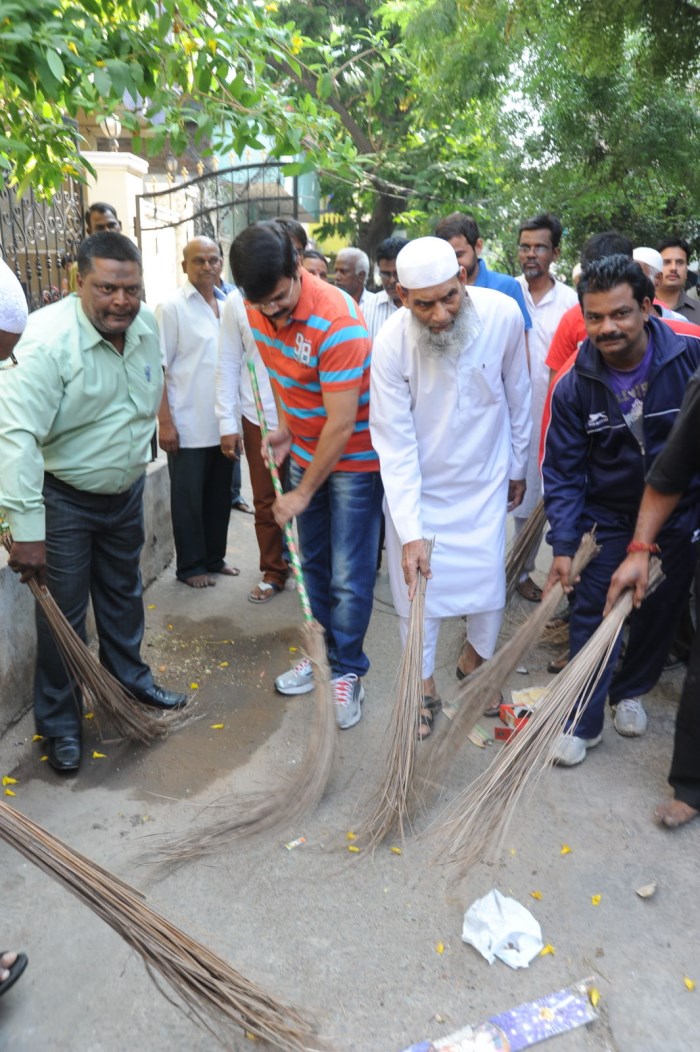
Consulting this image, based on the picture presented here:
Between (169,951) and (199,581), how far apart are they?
10.0 ft

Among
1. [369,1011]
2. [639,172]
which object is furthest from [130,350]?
[639,172]

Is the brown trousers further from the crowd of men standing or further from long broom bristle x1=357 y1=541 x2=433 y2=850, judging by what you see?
long broom bristle x1=357 y1=541 x2=433 y2=850

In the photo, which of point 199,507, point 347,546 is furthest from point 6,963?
point 199,507

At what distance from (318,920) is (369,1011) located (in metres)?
0.34

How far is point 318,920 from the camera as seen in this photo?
2461 millimetres

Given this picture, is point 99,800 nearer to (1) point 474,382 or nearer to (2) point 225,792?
(2) point 225,792

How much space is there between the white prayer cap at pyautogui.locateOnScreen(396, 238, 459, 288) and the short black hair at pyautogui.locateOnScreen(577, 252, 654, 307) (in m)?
0.44

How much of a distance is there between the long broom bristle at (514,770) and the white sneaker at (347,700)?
70cm

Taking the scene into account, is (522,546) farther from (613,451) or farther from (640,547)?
(640,547)

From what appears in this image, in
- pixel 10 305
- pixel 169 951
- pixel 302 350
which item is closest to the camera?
pixel 169 951

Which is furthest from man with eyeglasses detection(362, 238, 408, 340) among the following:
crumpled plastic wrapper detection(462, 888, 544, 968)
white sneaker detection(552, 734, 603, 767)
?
crumpled plastic wrapper detection(462, 888, 544, 968)

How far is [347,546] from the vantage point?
11.3 feet

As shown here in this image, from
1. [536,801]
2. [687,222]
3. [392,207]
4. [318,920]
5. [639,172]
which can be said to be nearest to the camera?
[318,920]

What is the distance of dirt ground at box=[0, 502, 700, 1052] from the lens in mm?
2141
